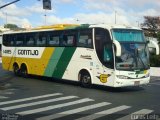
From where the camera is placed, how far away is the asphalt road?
11.6 m

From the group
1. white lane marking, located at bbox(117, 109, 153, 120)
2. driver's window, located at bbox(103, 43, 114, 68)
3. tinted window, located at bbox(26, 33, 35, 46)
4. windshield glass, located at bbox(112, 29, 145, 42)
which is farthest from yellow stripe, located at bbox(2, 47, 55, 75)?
white lane marking, located at bbox(117, 109, 153, 120)

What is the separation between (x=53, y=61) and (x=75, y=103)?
8221mm

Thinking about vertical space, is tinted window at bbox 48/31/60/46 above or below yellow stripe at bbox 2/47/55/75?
above

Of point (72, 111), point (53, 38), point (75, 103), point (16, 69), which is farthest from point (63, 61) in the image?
point (72, 111)

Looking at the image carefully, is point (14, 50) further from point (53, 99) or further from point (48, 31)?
point (53, 99)

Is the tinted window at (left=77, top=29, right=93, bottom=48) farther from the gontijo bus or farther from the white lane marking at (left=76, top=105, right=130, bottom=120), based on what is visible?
the white lane marking at (left=76, top=105, right=130, bottom=120)

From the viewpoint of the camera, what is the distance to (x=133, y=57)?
17.9 meters

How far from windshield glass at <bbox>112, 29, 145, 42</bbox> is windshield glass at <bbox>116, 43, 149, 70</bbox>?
0.93ft

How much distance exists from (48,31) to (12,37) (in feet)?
15.9

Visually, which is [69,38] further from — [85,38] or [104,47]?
[104,47]

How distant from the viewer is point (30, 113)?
11891 mm

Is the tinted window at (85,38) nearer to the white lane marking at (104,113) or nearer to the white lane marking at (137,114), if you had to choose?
the white lane marking at (104,113)

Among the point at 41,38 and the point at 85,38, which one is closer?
the point at 85,38

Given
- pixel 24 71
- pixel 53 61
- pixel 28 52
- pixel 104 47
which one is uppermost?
pixel 104 47
